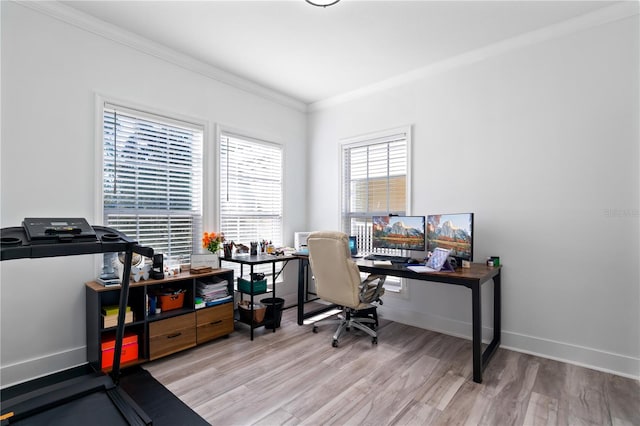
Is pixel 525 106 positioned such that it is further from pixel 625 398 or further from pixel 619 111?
pixel 625 398

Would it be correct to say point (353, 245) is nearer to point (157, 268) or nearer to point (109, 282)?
point (157, 268)

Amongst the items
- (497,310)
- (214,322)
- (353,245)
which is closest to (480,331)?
(497,310)

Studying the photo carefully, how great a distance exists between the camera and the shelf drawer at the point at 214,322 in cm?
308

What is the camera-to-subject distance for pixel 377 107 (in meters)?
4.08

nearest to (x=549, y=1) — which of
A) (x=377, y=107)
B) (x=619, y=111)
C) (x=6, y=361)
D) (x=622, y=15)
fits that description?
(x=622, y=15)

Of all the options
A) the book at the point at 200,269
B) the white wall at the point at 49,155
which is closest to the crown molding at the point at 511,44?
Answer: the white wall at the point at 49,155

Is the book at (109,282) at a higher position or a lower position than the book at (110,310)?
higher

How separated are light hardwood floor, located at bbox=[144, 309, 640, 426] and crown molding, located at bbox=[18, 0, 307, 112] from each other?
114 inches

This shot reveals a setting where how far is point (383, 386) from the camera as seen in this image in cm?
242

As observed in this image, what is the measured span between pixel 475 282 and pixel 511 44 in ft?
7.52

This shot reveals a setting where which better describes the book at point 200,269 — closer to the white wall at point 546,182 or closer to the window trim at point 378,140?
the window trim at point 378,140

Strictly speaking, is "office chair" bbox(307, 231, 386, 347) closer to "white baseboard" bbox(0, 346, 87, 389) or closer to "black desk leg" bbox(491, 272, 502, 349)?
"black desk leg" bbox(491, 272, 502, 349)

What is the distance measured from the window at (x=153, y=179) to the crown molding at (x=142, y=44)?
61 centimetres

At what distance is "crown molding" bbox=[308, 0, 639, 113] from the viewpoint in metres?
2.60
